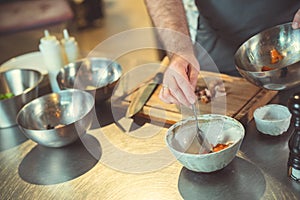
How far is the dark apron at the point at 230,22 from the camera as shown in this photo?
1332 mm

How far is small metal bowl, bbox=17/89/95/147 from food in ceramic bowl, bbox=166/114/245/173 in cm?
26

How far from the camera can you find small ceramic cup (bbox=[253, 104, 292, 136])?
100 cm

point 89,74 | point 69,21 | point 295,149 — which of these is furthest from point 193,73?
point 69,21

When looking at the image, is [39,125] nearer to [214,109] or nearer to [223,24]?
[214,109]

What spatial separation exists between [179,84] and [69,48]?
58 centimetres

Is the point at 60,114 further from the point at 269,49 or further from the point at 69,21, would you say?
the point at 69,21

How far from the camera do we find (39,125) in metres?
1.16

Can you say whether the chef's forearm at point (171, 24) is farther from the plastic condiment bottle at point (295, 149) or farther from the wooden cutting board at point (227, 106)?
the plastic condiment bottle at point (295, 149)

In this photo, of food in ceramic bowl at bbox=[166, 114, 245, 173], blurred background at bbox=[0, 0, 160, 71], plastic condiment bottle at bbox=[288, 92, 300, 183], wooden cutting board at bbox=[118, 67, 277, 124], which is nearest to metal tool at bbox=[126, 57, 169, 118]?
wooden cutting board at bbox=[118, 67, 277, 124]

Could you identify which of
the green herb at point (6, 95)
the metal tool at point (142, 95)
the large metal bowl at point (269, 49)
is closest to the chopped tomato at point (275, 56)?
the large metal bowl at point (269, 49)

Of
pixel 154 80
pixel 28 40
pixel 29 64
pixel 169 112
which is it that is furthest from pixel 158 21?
pixel 28 40

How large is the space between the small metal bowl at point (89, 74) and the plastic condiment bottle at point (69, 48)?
71 mm

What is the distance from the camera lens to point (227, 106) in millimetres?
1138

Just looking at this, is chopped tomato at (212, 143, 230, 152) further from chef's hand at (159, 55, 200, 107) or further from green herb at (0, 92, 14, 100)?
green herb at (0, 92, 14, 100)
